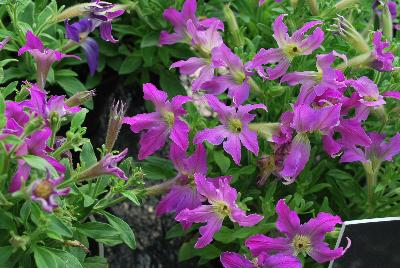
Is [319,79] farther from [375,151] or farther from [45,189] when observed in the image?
[45,189]

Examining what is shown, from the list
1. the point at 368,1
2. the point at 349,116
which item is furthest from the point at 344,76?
the point at 368,1

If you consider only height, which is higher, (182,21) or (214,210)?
(182,21)

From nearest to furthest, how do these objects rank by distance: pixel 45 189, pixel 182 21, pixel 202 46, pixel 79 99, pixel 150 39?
1. pixel 45 189
2. pixel 79 99
3. pixel 202 46
4. pixel 182 21
5. pixel 150 39

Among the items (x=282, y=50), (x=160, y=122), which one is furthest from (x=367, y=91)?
(x=160, y=122)

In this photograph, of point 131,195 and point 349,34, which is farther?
point 349,34

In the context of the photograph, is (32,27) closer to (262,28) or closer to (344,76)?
(262,28)

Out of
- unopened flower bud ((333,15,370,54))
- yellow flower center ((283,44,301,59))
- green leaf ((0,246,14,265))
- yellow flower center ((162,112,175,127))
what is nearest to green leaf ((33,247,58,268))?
green leaf ((0,246,14,265))

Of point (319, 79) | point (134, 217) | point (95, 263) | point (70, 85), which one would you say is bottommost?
point (134, 217)
